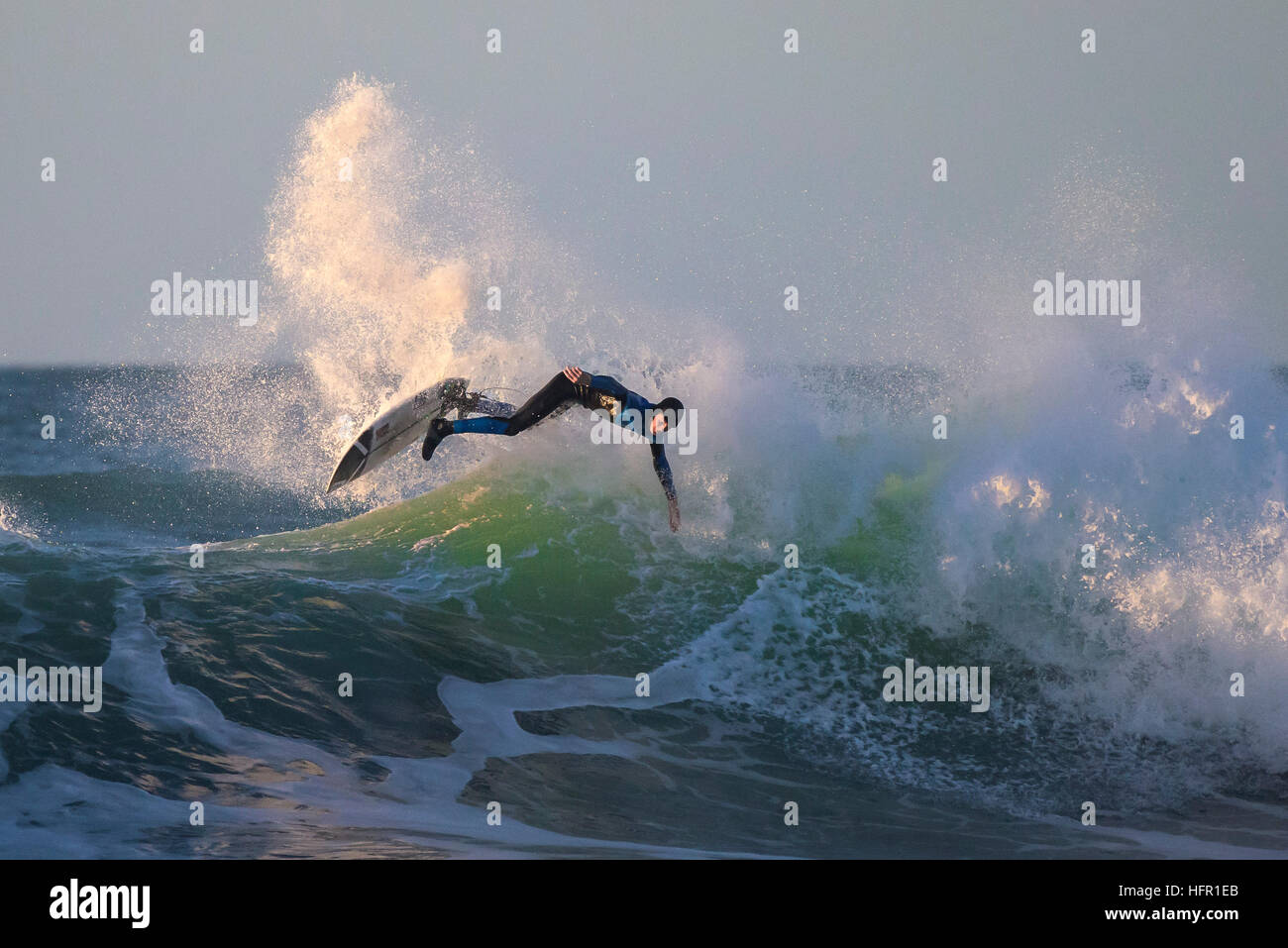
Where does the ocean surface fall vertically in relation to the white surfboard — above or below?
below

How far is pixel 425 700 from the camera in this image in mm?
8617

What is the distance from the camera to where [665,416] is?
30.0 feet

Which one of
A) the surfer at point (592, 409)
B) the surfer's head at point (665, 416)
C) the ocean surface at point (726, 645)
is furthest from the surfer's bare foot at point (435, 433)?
the surfer's head at point (665, 416)

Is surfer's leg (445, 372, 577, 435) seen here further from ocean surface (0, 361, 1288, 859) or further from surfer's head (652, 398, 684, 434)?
ocean surface (0, 361, 1288, 859)

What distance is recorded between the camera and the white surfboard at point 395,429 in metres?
10.5

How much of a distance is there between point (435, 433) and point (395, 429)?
1.24 m

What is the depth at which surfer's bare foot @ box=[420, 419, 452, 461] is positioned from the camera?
945cm

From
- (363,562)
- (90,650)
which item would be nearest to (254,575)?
(363,562)

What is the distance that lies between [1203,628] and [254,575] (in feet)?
29.4

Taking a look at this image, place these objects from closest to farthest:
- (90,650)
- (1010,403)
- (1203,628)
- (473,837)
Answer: (473,837)
(90,650)
(1203,628)
(1010,403)

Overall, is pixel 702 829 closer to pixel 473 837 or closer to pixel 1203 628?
pixel 473 837

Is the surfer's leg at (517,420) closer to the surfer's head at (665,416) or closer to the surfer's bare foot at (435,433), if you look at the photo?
the surfer's bare foot at (435,433)

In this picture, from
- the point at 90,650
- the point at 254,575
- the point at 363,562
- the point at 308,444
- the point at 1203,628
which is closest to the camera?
the point at 90,650

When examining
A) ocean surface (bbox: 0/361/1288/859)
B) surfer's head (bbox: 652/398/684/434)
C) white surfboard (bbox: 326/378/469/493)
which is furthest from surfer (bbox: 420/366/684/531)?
ocean surface (bbox: 0/361/1288/859)
